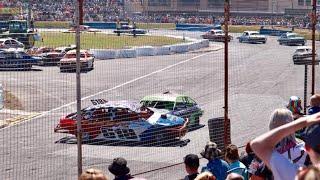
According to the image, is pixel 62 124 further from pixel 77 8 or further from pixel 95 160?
pixel 77 8

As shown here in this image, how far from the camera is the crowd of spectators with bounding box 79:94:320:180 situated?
348cm

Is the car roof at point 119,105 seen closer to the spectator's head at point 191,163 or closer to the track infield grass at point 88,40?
the track infield grass at point 88,40

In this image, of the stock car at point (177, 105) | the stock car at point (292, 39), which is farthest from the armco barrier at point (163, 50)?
the stock car at point (177, 105)

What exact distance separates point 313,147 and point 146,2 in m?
12.9

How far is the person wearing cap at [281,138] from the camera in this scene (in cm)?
346

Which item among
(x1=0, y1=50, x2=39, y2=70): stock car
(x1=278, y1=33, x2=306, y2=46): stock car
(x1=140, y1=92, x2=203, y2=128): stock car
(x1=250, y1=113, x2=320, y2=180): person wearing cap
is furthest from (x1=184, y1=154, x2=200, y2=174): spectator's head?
(x1=278, y1=33, x2=306, y2=46): stock car

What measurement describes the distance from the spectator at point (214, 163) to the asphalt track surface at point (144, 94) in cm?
602

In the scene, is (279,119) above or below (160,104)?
above

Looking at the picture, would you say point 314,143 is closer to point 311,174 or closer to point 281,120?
point 311,174

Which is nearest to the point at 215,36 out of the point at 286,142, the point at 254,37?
the point at 286,142

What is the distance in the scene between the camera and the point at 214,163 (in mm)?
6070

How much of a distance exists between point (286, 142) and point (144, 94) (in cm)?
2087

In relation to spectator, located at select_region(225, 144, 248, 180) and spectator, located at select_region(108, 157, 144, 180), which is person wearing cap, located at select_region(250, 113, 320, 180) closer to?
spectator, located at select_region(108, 157, 144, 180)

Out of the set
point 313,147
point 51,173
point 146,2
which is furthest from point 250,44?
point 313,147
